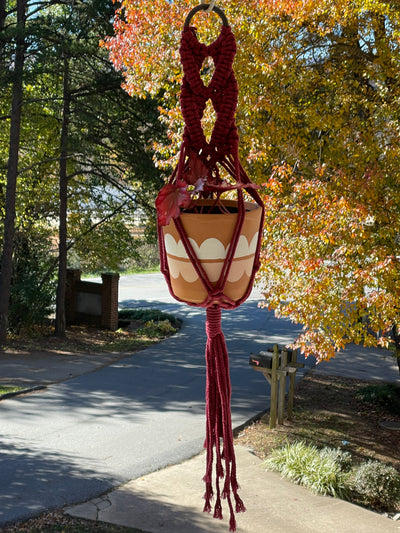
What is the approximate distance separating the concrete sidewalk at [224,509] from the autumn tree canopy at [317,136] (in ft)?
5.78

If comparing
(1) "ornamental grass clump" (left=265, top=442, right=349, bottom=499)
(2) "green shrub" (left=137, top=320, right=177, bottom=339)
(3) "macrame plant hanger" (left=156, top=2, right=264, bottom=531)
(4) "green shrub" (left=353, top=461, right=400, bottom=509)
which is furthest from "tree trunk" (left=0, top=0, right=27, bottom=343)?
(3) "macrame plant hanger" (left=156, top=2, right=264, bottom=531)

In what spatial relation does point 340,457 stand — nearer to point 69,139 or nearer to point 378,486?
point 378,486

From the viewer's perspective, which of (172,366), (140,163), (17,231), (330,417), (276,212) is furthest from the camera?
(17,231)

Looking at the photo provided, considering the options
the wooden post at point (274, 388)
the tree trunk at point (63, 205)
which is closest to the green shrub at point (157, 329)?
the tree trunk at point (63, 205)

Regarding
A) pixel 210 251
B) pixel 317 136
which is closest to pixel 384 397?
pixel 317 136

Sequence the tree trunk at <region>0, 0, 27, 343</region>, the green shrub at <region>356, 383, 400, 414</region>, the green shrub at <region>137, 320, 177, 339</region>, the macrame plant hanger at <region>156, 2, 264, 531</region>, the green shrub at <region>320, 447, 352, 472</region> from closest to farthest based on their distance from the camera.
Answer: the macrame plant hanger at <region>156, 2, 264, 531</region>
the green shrub at <region>320, 447, 352, 472</region>
the green shrub at <region>356, 383, 400, 414</region>
the tree trunk at <region>0, 0, 27, 343</region>
the green shrub at <region>137, 320, 177, 339</region>

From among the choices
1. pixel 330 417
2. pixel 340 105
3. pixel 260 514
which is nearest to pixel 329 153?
pixel 340 105

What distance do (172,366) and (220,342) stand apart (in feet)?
37.6

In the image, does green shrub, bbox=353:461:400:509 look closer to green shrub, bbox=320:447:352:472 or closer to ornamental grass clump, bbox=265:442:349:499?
ornamental grass clump, bbox=265:442:349:499

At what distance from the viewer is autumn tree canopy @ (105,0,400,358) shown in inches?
270

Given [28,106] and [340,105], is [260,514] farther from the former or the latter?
[28,106]

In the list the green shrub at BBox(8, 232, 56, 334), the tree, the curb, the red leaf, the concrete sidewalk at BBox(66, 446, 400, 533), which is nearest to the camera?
the red leaf

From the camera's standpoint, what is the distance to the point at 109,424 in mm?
9188

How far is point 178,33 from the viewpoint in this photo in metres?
8.16
